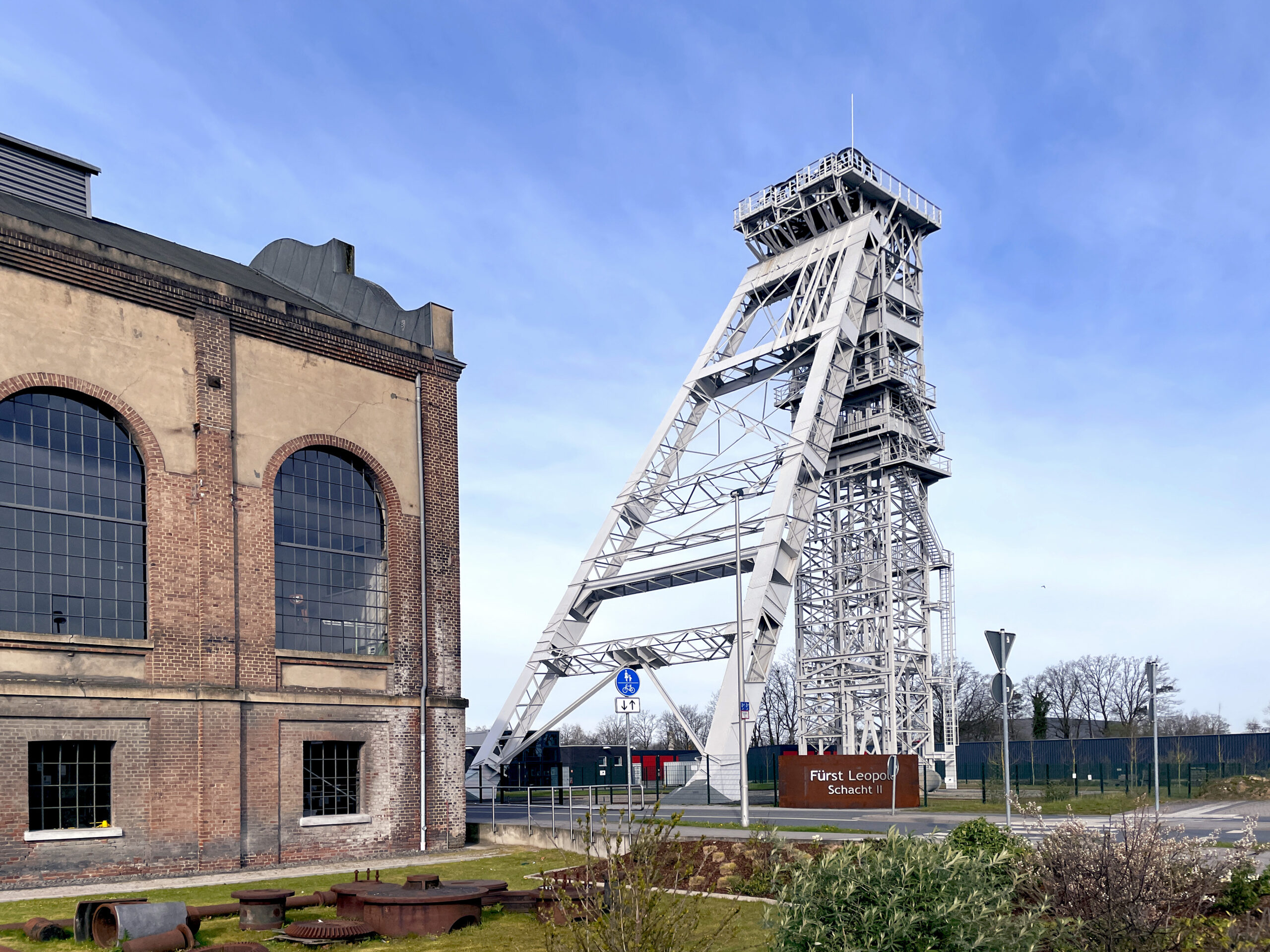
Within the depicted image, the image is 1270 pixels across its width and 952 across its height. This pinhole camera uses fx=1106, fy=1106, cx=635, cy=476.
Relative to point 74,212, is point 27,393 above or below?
below

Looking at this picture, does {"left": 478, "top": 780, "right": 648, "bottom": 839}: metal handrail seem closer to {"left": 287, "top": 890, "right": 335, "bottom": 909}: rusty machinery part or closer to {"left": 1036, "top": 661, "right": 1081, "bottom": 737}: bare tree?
{"left": 287, "top": 890, "right": 335, "bottom": 909}: rusty machinery part

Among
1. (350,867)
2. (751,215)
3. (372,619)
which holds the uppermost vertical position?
(751,215)

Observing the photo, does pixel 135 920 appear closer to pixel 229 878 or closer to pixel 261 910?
pixel 261 910

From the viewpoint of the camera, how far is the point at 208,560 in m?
18.3

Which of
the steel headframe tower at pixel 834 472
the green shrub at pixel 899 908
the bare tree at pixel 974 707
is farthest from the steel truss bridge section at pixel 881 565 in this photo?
the bare tree at pixel 974 707

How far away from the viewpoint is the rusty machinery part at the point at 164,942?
9977 millimetres

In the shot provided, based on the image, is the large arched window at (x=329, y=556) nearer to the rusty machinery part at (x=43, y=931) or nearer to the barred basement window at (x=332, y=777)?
the barred basement window at (x=332, y=777)

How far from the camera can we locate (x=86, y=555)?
17188 mm

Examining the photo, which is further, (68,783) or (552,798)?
(552,798)

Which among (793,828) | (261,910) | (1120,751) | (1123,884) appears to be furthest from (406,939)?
(1120,751)

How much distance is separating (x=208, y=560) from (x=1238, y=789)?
1366 inches

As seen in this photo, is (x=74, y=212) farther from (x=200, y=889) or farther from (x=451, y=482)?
(x=200, y=889)

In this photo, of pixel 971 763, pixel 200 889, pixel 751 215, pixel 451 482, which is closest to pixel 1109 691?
pixel 971 763

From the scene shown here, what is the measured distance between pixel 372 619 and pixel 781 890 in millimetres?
15303
